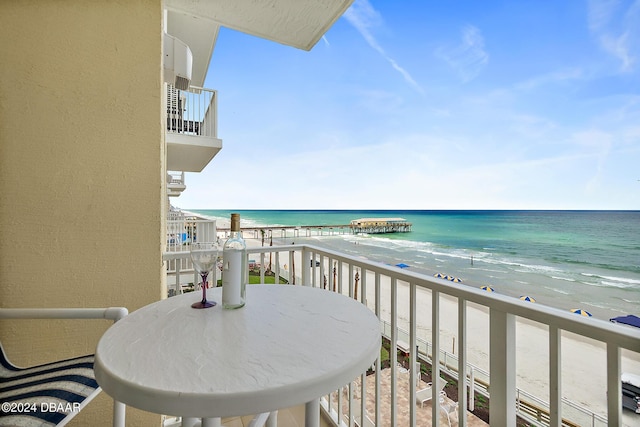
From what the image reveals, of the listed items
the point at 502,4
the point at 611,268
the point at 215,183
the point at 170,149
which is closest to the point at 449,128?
the point at 502,4

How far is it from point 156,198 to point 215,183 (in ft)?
72.7

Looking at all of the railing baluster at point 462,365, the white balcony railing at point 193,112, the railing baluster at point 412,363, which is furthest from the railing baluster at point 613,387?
A: the white balcony railing at point 193,112

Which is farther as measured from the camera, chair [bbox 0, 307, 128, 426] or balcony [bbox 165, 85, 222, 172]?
balcony [bbox 165, 85, 222, 172]

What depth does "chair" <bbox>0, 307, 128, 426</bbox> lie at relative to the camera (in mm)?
836

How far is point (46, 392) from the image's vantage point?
91cm

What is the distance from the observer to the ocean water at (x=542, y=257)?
368 inches

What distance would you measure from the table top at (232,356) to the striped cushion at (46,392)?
37 centimetres

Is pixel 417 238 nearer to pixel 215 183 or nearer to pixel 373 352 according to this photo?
pixel 215 183

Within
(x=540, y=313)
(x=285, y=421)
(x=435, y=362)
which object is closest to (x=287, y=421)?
(x=285, y=421)

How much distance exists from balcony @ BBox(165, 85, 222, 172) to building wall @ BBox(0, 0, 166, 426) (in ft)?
8.88

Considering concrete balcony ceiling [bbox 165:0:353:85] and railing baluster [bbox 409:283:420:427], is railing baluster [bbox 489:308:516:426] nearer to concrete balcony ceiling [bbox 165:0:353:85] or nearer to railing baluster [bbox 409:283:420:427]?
railing baluster [bbox 409:283:420:427]

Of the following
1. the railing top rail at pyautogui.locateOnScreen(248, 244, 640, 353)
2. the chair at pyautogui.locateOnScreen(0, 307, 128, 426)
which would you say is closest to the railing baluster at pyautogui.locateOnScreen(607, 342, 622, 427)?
the railing top rail at pyautogui.locateOnScreen(248, 244, 640, 353)

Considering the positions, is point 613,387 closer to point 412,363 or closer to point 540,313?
point 540,313

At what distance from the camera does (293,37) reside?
6.98ft
